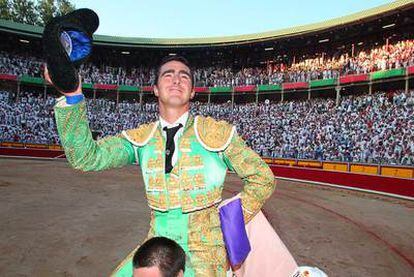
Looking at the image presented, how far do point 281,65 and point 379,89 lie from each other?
9310 millimetres

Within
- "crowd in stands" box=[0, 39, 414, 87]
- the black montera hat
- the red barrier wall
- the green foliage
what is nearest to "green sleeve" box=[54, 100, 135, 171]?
the black montera hat

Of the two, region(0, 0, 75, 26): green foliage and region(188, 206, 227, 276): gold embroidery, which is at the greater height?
region(0, 0, 75, 26): green foliage

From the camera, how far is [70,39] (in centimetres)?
157

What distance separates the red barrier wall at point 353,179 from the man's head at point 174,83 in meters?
12.9

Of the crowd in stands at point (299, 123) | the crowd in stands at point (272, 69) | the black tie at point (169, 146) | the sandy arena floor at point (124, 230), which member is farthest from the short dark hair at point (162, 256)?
the crowd in stands at point (272, 69)

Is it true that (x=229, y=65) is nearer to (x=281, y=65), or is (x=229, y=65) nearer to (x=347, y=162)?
(x=281, y=65)

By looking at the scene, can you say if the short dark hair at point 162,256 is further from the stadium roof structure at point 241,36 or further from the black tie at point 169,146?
the stadium roof structure at point 241,36

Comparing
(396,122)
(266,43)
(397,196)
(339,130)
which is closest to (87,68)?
(266,43)

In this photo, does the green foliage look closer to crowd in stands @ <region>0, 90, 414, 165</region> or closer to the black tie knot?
crowd in stands @ <region>0, 90, 414, 165</region>

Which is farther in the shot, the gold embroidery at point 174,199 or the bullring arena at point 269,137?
the bullring arena at point 269,137

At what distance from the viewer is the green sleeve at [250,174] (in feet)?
6.19

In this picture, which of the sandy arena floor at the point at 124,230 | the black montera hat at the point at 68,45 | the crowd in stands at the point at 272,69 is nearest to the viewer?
the black montera hat at the point at 68,45

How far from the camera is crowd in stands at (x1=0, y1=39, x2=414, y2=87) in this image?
23766 millimetres

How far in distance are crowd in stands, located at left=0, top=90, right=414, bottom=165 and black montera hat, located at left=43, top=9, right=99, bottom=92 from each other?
14.8 metres
